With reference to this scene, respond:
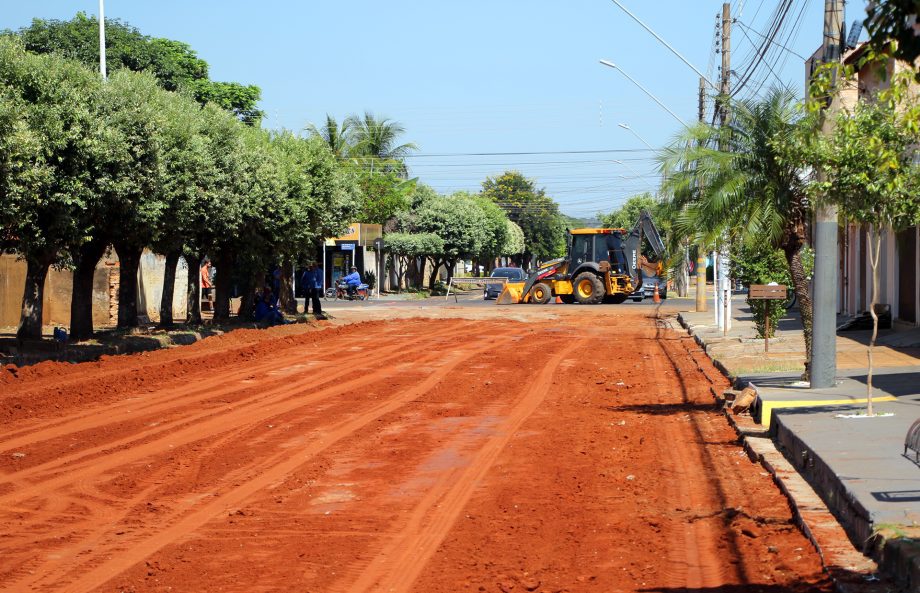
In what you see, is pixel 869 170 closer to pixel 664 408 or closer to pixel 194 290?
pixel 664 408

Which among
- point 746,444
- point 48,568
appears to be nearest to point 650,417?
point 746,444

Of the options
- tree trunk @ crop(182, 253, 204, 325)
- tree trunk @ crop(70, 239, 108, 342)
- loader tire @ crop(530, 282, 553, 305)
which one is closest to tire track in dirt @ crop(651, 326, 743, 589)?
tree trunk @ crop(70, 239, 108, 342)

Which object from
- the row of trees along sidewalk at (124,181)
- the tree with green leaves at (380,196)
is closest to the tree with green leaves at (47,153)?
the row of trees along sidewalk at (124,181)

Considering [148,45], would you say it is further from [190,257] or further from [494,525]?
[494,525]

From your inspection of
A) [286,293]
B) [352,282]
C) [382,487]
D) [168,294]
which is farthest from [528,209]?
[382,487]

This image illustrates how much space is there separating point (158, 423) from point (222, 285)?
19216 mm

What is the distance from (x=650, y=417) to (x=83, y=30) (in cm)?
4746

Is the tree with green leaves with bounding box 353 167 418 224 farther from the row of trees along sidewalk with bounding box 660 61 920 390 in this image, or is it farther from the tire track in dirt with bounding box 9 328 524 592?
the tire track in dirt with bounding box 9 328 524 592

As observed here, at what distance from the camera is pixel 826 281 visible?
1463 cm

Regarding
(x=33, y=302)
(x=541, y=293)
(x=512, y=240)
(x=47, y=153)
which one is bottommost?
(x=541, y=293)

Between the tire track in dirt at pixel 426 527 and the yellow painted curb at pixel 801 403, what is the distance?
296 cm

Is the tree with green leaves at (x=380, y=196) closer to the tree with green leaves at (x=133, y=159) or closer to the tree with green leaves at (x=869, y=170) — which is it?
the tree with green leaves at (x=133, y=159)

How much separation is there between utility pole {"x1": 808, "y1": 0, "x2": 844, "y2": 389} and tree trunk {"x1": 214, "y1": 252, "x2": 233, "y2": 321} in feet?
67.2

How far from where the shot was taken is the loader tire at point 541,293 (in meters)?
47.6
